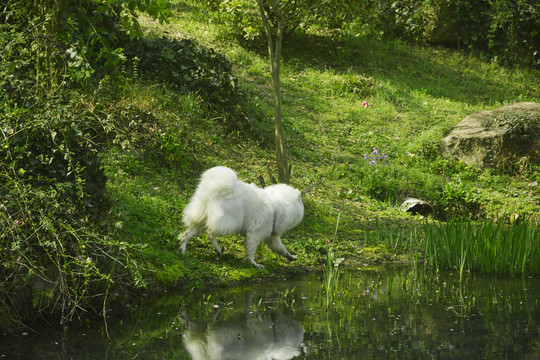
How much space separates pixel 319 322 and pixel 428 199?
6.34m

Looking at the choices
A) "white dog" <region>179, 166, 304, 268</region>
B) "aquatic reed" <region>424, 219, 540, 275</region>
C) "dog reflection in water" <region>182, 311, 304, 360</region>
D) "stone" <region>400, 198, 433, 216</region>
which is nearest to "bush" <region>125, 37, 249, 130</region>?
"stone" <region>400, 198, 433, 216</region>

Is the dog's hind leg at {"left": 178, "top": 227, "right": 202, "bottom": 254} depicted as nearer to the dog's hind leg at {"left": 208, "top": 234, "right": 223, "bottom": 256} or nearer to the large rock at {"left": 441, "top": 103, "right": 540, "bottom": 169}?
the dog's hind leg at {"left": 208, "top": 234, "right": 223, "bottom": 256}

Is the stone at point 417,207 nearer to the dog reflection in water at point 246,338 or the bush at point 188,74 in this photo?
the bush at point 188,74

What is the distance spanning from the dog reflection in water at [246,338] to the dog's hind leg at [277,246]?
6.28 feet

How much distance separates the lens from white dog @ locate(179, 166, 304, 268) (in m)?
6.70

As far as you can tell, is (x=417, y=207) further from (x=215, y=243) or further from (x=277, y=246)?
(x=215, y=243)

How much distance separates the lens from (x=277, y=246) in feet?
24.5

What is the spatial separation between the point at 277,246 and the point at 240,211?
2.84 ft

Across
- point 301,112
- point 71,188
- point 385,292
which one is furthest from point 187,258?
point 301,112

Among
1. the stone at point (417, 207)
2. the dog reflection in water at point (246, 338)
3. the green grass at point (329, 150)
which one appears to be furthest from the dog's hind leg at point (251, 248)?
the stone at point (417, 207)

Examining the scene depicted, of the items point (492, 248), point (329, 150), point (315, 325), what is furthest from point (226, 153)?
point (315, 325)

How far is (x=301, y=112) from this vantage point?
1445 cm

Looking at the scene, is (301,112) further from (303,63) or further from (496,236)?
(496,236)

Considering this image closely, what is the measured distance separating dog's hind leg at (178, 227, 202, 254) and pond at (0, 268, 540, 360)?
75 cm
